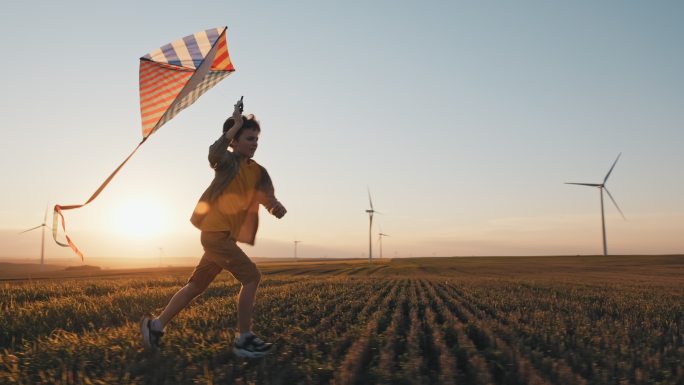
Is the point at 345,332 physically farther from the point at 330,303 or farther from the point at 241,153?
the point at 330,303

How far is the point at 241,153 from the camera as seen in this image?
15.6 feet

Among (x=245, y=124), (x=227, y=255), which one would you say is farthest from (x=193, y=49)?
(x=227, y=255)

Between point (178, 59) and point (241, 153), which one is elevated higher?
Result: point (178, 59)

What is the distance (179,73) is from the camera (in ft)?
15.9

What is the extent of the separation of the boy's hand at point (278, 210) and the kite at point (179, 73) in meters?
1.26

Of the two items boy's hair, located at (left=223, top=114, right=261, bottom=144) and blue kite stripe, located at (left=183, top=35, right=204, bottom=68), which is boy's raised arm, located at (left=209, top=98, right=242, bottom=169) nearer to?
boy's hair, located at (left=223, top=114, right=261, bottom=144)

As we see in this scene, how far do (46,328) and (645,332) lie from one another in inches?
287

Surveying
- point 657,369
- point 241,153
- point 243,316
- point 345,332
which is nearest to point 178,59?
point 241,153

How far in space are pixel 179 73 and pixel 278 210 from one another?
1684 mm

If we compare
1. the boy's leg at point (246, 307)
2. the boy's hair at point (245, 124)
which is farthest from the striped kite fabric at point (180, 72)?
the boy's leg at point (246, 307)

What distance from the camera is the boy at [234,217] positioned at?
14.8ft

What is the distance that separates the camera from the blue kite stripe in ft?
16.1

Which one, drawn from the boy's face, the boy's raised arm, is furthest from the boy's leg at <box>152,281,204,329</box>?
the boy's face

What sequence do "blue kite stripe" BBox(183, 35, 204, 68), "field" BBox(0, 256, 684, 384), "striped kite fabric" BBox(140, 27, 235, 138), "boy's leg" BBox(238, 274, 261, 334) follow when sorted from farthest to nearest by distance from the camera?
"blue kite stripe" BBox(183, 35, 204, 68) < "striped kite fabric" BBox(140, 27, 235, 138) < "boy's leg" BBox(238, 274, 261, 334) < "field" BBox(0, 256, 684, 384)
